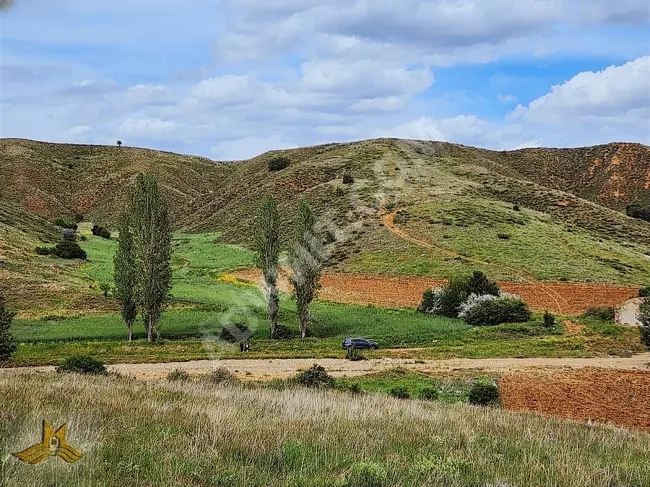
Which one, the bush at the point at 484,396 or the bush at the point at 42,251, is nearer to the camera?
the bush at the point at 484,396

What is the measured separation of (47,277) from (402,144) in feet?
310

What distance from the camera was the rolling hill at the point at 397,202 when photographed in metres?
69.3

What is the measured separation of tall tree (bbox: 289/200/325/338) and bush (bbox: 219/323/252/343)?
14.8 feet

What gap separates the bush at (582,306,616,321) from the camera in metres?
49.8

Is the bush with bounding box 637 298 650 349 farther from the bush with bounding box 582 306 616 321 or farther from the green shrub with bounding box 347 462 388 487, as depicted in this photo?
the green shrub with bounding box 347 462 388 487

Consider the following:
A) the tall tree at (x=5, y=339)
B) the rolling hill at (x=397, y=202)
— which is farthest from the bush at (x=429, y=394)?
the rolling hill at (x=397, y=202)

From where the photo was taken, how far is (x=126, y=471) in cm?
712

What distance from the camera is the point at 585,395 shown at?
24344mm

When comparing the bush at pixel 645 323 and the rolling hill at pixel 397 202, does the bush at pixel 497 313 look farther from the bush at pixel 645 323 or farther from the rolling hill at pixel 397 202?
the rolling hill at pixel 397 202

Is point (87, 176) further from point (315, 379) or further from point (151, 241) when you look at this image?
point (315, 379)

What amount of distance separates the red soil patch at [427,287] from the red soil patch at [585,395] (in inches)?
1085

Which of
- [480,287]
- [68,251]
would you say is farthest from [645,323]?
[68,251]

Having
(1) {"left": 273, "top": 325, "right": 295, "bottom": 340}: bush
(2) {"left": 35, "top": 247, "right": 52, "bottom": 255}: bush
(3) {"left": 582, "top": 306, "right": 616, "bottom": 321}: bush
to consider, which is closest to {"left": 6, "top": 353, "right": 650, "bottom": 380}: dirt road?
(1) {"left": 273, "top": 325, "right": 295, "bottom": 340}: bush

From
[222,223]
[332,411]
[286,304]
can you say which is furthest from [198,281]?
[332,411]
